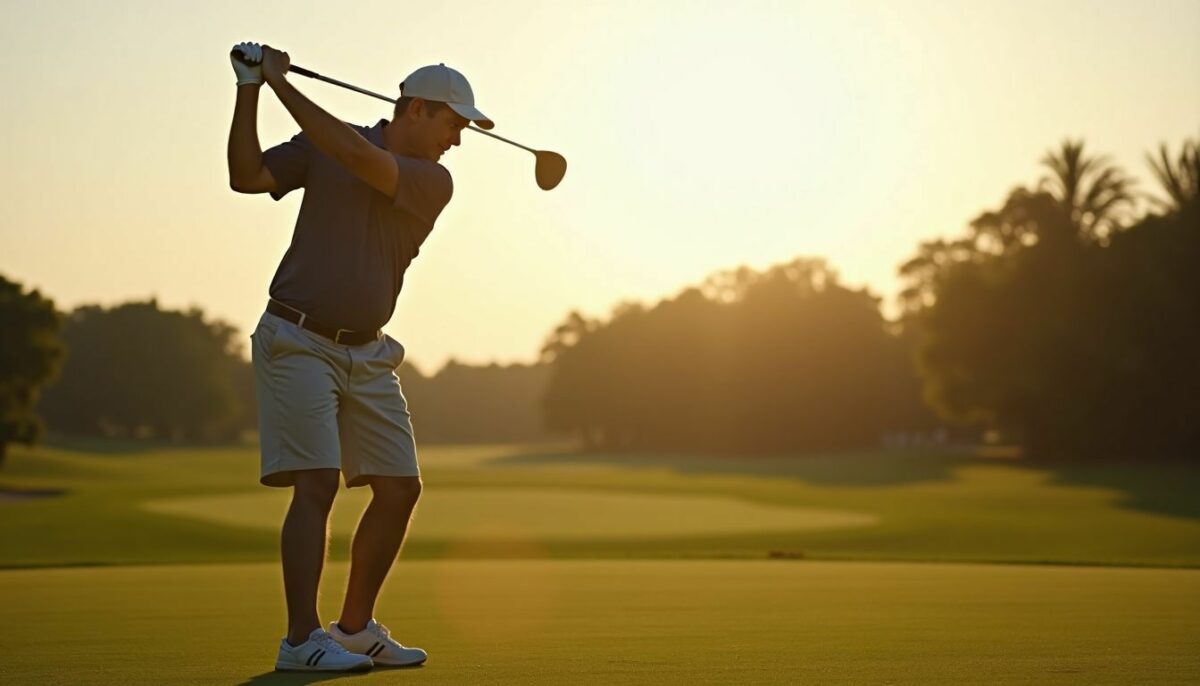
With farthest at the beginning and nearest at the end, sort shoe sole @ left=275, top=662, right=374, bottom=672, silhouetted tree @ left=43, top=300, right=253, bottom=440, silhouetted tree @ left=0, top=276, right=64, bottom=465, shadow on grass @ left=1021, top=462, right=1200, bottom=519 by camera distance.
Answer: silhouetted tree @ left=43, top=300, right=253, bottom=440, silhouetted tree @ left=0, top=276, right=64, bottom=465, shadow on grass @ left=1021, top=462, right=1200, bottom=519, shoe sole @ left=275, top=662, right=374, bottom=672

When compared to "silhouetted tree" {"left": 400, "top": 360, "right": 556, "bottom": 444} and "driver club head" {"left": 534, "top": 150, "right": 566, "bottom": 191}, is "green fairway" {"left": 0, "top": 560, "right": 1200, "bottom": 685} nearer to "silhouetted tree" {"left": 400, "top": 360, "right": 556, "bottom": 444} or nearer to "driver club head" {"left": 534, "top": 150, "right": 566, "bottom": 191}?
"driver club head" {"left": 534, "top": 150, "right": 566, "bottom": 191}

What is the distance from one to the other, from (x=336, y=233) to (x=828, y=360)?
8915cm

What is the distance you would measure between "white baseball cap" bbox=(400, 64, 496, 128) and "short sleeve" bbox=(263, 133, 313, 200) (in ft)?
1.49

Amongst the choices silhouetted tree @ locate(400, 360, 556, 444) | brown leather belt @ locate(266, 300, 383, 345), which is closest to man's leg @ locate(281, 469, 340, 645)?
brown leather belt @ locate(266, 300, 383, 345)

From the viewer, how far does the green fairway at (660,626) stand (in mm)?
5051

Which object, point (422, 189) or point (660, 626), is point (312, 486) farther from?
point (660, 626)

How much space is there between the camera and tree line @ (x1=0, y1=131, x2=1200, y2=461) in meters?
56.5

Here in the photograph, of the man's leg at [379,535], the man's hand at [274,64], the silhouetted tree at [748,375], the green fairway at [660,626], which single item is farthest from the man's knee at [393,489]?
the silhouetted tree at [748,375]

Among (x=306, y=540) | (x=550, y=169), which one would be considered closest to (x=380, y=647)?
(x=306, y=540)

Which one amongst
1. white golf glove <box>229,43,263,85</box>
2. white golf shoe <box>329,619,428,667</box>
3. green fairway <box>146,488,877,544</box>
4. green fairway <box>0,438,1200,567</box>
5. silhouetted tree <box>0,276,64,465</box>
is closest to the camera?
white golf glove <box>229,43,263,85</box>

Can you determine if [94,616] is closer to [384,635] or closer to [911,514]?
[384,635]

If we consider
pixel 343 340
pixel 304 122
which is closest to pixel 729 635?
pixel 343 340

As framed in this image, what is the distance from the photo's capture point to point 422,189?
5578 mm

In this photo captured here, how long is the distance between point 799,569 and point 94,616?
233 inches
